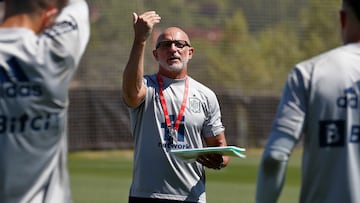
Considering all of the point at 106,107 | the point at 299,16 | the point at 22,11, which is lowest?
the point at 106,107

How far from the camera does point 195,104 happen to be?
773cm

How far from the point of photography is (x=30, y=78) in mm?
4484

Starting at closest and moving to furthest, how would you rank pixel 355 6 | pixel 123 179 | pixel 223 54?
1. pixel 355 6
2. pixel 123 179
3. pixel 223 54

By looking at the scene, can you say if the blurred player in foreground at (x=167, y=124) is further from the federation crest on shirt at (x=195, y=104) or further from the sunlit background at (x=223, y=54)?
the sunlit background at (x=223, y=54)

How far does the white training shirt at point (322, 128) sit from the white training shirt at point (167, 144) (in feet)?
9.38

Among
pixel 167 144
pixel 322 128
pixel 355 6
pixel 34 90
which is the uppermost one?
pixel 355 6

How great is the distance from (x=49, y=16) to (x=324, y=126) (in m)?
1.27

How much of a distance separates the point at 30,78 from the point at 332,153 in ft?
4.39

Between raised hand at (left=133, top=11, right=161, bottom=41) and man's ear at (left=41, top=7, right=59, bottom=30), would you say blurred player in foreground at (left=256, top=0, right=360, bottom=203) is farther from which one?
raised hand at (left=133, top=11, right=161, bottom=41)

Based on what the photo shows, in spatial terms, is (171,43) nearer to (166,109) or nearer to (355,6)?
(166,109)

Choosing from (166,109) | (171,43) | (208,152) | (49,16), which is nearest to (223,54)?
(171,43)

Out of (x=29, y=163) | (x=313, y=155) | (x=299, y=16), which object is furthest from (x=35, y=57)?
(x=299, y=16)

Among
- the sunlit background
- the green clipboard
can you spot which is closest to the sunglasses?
the green clipboard

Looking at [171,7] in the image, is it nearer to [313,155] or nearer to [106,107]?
[106,107]
